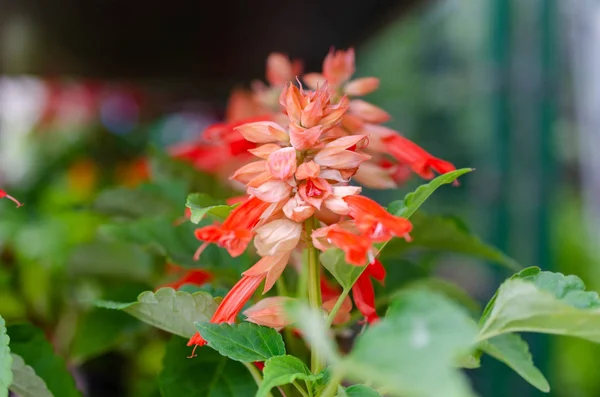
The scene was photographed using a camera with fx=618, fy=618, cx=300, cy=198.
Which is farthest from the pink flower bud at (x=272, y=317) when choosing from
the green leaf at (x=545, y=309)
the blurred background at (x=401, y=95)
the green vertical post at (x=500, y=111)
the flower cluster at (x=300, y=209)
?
the green vertical post at (x=500, y=111)

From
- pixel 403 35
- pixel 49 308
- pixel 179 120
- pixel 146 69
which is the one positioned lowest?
pixel 49 308

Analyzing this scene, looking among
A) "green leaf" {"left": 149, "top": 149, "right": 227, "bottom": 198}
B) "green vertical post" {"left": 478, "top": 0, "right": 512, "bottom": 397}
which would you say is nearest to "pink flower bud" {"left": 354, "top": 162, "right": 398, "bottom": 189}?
"green leaf" {"left": 149, "top": 149, "right": 227, "bottom": 198}

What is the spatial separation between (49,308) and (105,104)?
1.81 m

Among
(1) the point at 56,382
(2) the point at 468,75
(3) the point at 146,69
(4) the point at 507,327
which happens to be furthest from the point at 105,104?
(4) the point at 507,327

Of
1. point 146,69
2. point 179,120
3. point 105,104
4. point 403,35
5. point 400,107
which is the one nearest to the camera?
point 146,69

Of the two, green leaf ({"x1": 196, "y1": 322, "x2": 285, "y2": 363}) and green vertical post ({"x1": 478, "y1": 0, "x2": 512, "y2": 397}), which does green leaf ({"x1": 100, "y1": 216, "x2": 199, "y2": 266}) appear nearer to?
green leaf ({"x1": 196, "y1": 322, "x2": 285, "y2": 363})

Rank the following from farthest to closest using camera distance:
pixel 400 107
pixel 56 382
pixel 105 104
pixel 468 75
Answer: pixel 105 104 → pixel 400 107 → pixel 468 75 → pixel 56 382

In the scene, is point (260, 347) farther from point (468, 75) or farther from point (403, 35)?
point (403, 35)

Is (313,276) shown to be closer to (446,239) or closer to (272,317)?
(272,317)

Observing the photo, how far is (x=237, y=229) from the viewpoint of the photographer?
0.30 meters

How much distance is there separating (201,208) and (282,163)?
2.1 inches

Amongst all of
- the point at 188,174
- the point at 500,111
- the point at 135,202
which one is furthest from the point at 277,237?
the point at 500,111

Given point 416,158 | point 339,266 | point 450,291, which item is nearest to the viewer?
point 339,266

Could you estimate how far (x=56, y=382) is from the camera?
0.39m
